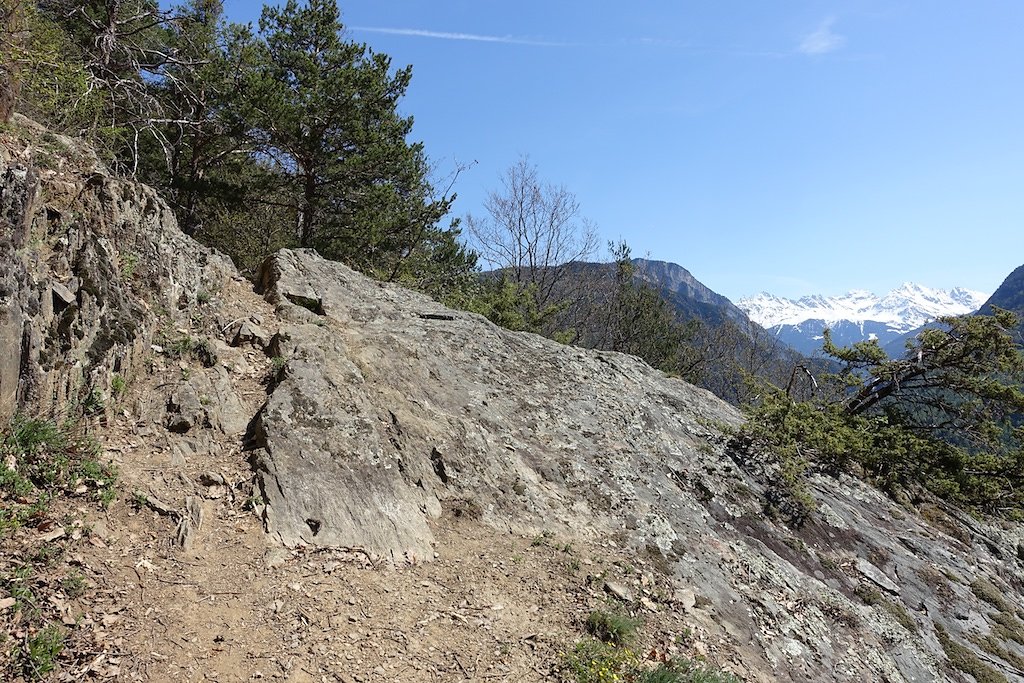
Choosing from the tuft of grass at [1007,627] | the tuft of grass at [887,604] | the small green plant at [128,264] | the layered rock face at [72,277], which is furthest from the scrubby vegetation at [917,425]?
the small green plant at [128,264]

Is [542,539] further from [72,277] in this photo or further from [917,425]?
[917,425]

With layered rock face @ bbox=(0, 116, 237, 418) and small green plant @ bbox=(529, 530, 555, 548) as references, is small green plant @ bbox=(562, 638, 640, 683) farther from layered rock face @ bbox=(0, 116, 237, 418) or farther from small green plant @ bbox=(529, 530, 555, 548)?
layered rock face @ bbox=(0, 116, 237, 418)

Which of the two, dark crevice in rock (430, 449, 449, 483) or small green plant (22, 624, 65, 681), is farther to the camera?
dark crevice in rock (430, 449, 449, 483)

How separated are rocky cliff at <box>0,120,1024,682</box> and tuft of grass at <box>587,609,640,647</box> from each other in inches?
5.7

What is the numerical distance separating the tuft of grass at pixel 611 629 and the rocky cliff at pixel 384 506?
15cm

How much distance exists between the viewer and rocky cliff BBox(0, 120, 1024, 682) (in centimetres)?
443

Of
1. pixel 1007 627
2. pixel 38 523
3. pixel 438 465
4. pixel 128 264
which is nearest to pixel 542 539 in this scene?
pixel 438 465

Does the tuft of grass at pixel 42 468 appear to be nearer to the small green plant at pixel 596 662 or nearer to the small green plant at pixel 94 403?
the small green plant at pixel 94 403

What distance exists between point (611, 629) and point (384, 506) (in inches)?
106

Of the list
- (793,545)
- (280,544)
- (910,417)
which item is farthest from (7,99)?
(910,417)

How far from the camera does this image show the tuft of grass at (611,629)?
5164 mm

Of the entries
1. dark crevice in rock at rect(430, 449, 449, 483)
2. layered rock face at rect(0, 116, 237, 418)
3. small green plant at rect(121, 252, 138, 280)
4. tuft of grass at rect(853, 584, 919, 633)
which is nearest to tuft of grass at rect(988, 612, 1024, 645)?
tuft of grass at rect(853, 584, 919, 633)

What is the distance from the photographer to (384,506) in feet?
19.3

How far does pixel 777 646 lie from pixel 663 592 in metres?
1.33
